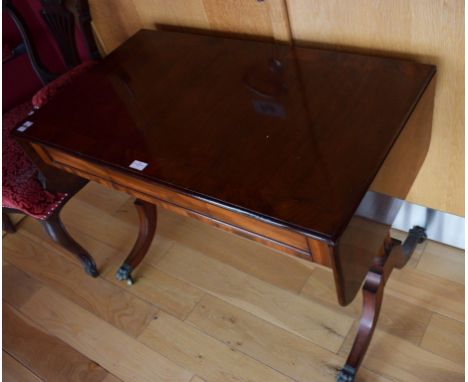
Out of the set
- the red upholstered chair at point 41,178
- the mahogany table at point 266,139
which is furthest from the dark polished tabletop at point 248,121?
the red upholstered chair at point 41,178

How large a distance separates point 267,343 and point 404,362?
1.18 feet

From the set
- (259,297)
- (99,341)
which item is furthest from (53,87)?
(259,297)

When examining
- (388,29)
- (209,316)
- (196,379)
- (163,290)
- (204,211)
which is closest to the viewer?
(204,211)

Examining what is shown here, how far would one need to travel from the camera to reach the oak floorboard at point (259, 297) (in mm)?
1341

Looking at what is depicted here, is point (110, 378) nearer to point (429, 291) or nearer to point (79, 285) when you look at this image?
point (79, 285)

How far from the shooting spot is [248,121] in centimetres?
99

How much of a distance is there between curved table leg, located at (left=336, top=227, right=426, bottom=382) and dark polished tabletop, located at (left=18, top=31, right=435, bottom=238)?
365 millimetres

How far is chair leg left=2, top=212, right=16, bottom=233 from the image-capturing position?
184 centimetres

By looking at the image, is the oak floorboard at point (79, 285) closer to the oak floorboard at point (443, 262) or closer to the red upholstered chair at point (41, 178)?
the red upholstered chair at point (41, 178)

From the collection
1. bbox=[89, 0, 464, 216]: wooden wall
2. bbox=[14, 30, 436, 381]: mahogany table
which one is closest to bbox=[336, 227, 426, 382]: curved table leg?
bbox=[14, 30, 436, 381]: mahogany table

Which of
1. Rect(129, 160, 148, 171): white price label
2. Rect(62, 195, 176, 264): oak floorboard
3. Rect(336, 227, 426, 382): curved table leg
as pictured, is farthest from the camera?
Rect(62, 195, 176, 264): oak floorboard

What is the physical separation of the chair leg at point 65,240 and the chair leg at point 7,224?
0.44 m

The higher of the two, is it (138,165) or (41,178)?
(138,165)

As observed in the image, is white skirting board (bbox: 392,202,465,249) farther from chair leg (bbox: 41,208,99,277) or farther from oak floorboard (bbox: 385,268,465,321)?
chair leg (bbox: 41,208,99,277)
